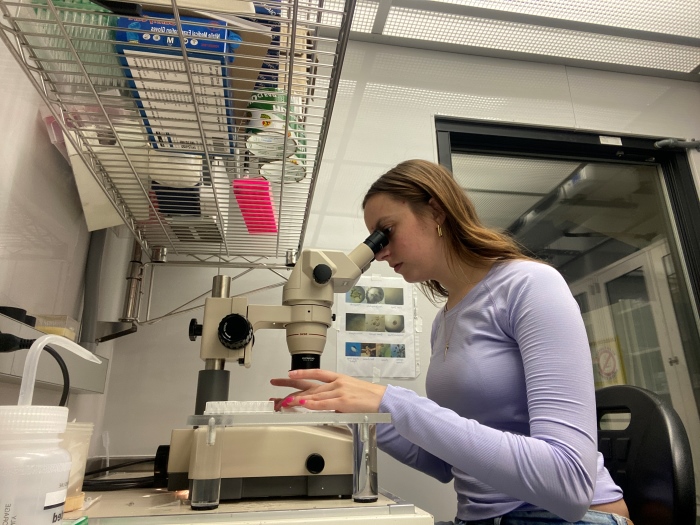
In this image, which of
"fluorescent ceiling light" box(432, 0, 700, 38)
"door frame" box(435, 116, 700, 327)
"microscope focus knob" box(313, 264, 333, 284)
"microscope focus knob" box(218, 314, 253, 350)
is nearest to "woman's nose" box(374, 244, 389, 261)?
"microscope focus knob" box(313, 264, 333, 284)

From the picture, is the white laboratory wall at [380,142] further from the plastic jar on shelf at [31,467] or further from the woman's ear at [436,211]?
the plastic jar on shelf at [31,467]

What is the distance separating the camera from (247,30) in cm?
64

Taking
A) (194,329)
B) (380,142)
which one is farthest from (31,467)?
(380,142)

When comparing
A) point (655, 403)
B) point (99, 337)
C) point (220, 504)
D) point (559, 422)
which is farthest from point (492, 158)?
point (220, 504)

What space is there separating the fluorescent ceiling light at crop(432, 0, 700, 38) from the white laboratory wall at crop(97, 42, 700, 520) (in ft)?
0.81

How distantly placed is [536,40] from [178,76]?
62.9 inches

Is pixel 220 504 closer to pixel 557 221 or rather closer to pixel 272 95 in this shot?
pixel 272 95

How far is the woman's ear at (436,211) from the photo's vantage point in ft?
3.46

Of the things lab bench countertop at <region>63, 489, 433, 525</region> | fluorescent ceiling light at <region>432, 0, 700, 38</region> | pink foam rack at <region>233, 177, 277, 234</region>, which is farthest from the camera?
fluorescent ceiling light at <region>432, 0, 700, 38</region>

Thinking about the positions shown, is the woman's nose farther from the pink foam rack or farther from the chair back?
the chair back

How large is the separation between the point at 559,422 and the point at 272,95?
0.70 metres

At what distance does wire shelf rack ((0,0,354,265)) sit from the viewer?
25.0 inches

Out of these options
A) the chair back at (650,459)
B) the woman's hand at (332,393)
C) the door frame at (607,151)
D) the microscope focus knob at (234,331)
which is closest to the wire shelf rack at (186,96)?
the microscope focus knob at (234,331)

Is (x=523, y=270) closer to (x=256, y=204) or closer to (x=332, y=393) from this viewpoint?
(x=332, y=393)
